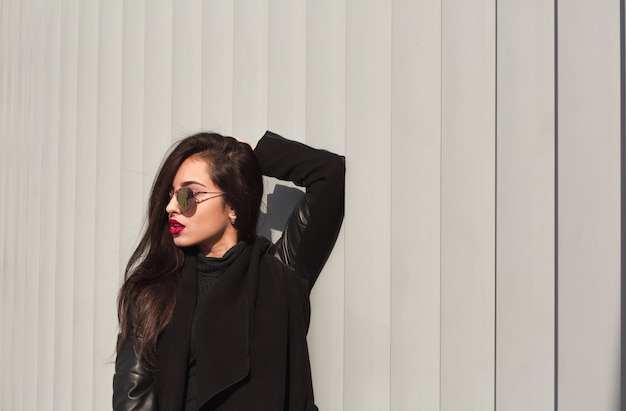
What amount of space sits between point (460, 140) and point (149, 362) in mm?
1213

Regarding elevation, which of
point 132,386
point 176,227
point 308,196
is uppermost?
point 308,196

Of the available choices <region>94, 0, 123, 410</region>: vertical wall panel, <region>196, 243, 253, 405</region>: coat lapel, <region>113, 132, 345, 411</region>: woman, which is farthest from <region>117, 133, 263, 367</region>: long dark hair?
<region>94, 0, 123, 410</region>: vertical wall panel

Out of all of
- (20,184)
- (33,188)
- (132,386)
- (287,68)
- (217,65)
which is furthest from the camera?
(20,184)

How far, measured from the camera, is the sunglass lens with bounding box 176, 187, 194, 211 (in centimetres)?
268

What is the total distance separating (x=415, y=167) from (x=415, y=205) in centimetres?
12

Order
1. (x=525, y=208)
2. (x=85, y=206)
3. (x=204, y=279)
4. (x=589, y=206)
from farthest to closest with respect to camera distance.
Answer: (x=85, y=206)
(x=204, y=279)
(x=525, y=208)
(x=589, y=206)

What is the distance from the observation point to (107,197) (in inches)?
154

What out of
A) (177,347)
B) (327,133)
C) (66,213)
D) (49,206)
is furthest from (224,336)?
(49,206)

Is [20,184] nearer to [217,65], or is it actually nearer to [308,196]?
[217,65]

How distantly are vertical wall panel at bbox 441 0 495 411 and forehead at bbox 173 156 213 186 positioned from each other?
0.80 meters

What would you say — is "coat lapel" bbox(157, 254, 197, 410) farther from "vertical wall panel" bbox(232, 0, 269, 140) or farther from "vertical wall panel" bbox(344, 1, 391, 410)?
"vertical wall panel" bbox(232, 0, 269, 140)

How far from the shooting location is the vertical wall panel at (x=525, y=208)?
214 centimetres

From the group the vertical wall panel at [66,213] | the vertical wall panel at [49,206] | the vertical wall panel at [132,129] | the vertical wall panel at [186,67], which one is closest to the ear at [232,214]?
the vertical wall panel at [186,67]

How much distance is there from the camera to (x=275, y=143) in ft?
9.12
